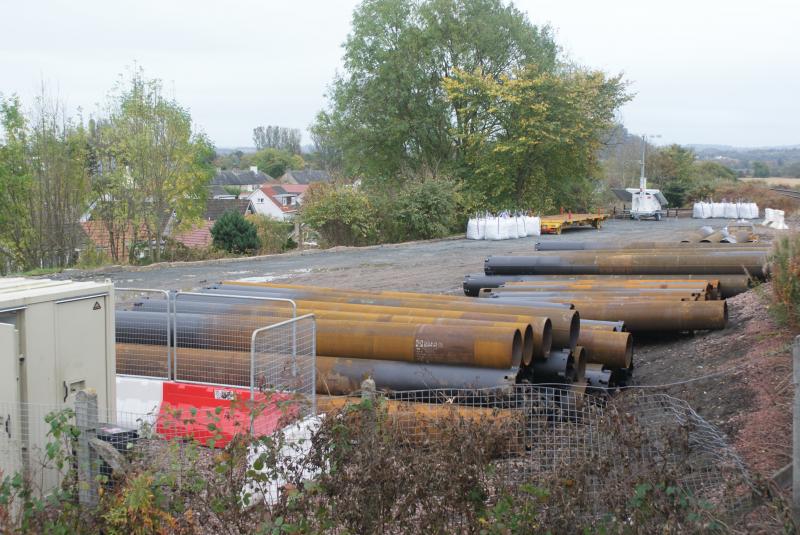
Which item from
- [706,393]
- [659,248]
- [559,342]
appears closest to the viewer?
[706,393]

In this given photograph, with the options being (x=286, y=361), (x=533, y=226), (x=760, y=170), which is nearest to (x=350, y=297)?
(x=286, y=361)

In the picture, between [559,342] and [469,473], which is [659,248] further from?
[469,473]

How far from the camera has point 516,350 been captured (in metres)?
8.65

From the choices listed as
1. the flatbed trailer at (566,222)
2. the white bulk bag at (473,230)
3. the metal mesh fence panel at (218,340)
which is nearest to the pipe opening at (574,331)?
the metal mesh fence panel at (218,340)

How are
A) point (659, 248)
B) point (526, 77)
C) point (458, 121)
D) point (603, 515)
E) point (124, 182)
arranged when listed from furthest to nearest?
point (458, 121) < point (526, 77) < point (124, 182) < point (659, 248) < point (603, 515)

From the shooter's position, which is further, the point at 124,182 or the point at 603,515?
the point at 124,182

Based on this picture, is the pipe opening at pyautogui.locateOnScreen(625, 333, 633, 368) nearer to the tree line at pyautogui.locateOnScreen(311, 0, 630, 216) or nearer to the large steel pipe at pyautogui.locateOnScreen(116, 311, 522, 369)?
the large steel pipe at pyautogui.locateOnScreen(116, 311, 522, 369)

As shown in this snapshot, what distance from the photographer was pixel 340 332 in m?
9.28

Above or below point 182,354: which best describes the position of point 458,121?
above

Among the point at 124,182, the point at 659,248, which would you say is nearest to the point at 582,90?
the point at 124,182

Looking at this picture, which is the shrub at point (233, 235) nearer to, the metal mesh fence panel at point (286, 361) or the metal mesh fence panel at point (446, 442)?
the metal mesh fence panel at point (286, 361)

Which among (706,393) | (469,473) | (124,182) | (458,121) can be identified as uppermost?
(458,121)

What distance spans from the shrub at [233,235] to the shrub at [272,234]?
4.22ft

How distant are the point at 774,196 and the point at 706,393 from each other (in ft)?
155
